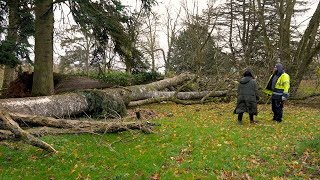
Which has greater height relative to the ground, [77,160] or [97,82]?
[97,82]

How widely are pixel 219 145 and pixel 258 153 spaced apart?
1.03 meters

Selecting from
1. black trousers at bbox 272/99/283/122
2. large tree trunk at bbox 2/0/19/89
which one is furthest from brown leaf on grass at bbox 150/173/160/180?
large tree trunk at bbox 2/0/19/89

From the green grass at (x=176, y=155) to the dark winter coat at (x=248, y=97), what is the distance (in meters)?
0.71

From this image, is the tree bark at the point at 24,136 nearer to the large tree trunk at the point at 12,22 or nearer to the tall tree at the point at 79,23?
the large tree trunk at the point at 12,22

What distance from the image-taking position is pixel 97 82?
1725 centimetres

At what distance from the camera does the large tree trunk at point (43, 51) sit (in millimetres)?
13297

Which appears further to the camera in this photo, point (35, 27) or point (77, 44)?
point (77, 44)

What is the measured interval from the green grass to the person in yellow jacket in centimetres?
124

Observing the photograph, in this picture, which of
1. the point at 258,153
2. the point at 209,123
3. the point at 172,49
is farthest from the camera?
the point at 172,49

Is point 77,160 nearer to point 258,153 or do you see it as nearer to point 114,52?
point 258,153

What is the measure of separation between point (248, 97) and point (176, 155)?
4.35 m

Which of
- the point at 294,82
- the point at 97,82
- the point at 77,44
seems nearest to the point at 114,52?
the point at 97,82

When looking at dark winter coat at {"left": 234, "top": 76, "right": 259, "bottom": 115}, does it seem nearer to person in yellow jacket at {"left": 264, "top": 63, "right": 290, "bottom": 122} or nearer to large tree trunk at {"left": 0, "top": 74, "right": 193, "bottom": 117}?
person in yellow jacket at {"left": 264, "top": 63, "right": 290, "bottom": 122}

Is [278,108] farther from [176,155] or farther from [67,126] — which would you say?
[67,126]
